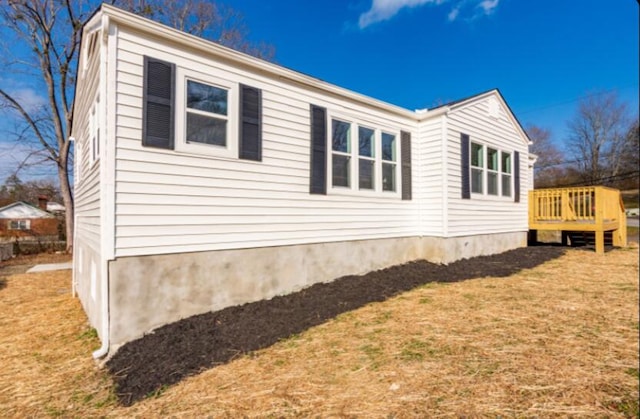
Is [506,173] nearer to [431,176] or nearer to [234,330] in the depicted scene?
[431,176]

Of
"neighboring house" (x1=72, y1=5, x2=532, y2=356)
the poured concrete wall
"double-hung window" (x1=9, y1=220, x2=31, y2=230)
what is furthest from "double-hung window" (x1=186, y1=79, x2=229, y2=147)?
"double-hung window" (x1=9, y1=220, x2=31, y2=230)

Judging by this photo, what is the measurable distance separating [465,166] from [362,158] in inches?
114

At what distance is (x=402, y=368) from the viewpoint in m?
2.96

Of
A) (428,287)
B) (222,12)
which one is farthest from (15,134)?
(428,287)

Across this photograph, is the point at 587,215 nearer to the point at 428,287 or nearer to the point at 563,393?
the point at 428,287

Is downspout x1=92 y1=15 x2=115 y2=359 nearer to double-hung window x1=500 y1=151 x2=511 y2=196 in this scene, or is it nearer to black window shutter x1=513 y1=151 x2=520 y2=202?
double-hung window x1=500 y1=151 x2=511 y2=196

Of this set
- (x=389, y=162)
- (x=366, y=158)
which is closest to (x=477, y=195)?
(x=389, y=162)

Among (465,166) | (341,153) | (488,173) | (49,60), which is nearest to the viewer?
(341,153)

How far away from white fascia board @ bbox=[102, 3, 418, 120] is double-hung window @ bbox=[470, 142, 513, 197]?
120 inches

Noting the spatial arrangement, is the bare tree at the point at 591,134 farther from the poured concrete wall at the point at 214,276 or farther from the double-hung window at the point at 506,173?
the poured concrete wall at the point at 214,276

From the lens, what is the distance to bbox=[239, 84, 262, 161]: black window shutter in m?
4.67

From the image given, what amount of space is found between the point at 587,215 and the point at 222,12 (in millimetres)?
18439

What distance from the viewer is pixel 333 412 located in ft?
7.82

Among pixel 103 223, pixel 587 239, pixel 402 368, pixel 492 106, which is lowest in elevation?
pixel 402 368
